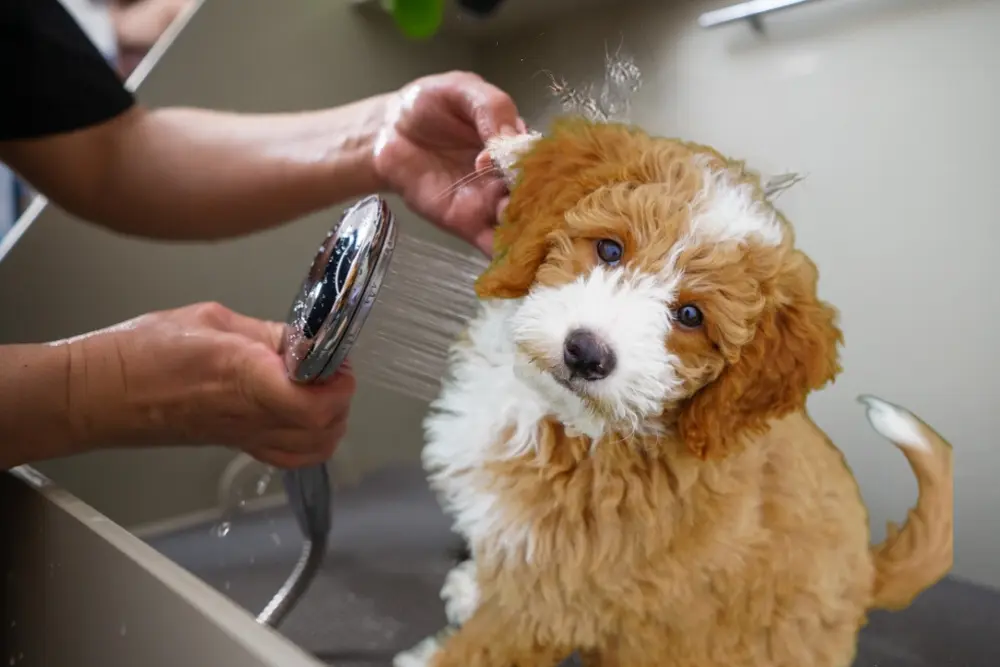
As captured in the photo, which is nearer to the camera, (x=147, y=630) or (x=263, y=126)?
(x=147, y=630)

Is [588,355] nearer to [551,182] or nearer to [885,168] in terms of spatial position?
[551,182]

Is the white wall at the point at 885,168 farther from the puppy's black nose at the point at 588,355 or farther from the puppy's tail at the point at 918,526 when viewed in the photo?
the puppy's black nose at the point at 588,355

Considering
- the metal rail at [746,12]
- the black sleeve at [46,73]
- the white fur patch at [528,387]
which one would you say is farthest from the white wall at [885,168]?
the black sleeve at [46,73]

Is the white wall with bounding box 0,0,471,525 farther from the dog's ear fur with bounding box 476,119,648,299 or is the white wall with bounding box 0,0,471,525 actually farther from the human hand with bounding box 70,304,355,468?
the dog's ear fur with bounding box 476,119,648,299

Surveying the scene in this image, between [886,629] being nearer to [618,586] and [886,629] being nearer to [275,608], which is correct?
[618,586]

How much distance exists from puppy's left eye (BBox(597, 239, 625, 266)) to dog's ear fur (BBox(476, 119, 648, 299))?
0.09ft

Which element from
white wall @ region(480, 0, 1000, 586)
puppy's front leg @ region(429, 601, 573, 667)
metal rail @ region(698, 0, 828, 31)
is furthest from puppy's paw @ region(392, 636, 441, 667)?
metal rail @ region(698, 0, 828, 31)

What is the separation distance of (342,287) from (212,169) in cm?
32

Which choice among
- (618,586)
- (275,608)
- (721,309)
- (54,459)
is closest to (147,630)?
(275,608)

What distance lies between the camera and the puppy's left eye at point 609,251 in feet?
1.15

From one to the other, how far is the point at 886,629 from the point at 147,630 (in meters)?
0.49

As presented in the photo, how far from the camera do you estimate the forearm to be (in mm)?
582

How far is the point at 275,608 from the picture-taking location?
63 centimetres

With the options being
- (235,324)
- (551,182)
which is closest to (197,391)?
(235,324)
